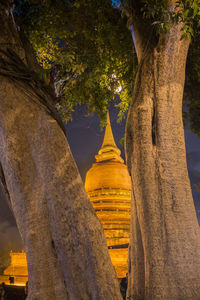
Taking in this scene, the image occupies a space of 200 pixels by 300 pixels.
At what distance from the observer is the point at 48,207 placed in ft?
11.4

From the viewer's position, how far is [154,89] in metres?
4.20

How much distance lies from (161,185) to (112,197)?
1953cm

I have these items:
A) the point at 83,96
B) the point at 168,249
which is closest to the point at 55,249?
the point at 168,249

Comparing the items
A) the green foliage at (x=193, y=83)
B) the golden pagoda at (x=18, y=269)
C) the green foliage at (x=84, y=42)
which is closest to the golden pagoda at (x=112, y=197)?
the golden pagoda at (x=18, y=269)

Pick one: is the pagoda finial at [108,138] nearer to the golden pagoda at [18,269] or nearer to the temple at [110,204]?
the temple at [110,204]

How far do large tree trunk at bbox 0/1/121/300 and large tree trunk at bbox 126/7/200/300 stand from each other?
64 cm

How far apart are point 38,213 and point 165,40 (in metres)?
3.14

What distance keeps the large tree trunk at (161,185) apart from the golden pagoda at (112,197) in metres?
13.8

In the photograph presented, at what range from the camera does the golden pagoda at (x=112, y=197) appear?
19495 mm

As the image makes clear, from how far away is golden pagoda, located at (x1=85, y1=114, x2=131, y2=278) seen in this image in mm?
19495

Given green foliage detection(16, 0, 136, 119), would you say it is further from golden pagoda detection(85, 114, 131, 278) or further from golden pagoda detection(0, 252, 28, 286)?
golden pagoda detection(0, 252, 28, 286)

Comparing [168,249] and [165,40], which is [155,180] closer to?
[168,249]

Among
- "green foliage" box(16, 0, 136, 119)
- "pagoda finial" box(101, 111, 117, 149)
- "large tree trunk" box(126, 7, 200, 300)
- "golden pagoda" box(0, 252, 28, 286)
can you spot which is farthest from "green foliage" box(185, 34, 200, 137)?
"pagoda finial" box(101, 111, 117, 149)

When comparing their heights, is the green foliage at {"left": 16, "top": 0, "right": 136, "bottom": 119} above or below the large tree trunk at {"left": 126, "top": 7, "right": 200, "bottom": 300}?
above
